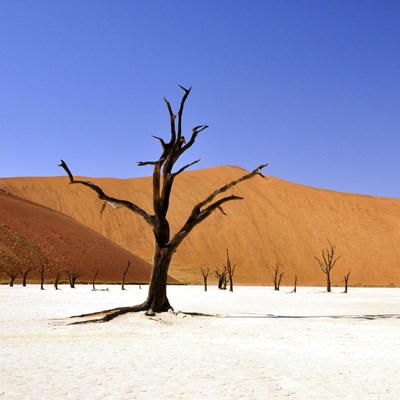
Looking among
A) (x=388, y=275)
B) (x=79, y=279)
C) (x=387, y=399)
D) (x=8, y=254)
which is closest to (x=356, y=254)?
(x=388, y=275)

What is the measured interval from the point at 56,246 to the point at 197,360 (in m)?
47.6

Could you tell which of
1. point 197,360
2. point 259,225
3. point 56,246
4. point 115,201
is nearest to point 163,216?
point 115,201

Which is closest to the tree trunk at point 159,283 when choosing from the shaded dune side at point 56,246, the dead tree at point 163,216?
the dead tree at point 163,216

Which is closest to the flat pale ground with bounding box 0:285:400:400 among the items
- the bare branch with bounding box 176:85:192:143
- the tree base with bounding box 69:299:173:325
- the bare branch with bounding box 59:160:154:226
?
the tree base with bounding box 69:299:173:325

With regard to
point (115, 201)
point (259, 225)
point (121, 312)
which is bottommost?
point (121, 312)

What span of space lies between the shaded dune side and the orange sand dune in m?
10.2

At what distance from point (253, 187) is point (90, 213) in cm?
2875

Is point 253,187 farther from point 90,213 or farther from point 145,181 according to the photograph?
point 90,213

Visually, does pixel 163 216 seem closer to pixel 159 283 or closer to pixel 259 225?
pixel 159 283

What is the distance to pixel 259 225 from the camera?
8775 centimetres

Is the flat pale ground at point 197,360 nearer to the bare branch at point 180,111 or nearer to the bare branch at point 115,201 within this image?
the bare branch at point 115,201

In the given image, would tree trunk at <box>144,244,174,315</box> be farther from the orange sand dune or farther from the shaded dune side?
the orange sand dune

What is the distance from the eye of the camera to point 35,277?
163 feet

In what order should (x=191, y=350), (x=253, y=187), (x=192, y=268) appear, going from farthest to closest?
(x=253, y=187) → (x=192, y=268) → (x=191, y=350)
